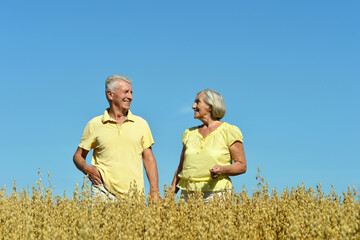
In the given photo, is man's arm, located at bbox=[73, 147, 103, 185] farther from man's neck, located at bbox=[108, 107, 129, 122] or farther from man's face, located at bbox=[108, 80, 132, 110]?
man's face, located at bbox=[108, 80, 132, 110]

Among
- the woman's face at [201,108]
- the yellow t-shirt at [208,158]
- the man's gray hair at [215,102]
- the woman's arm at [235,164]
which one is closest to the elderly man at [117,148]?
the yellow t-shirt at [208,158]

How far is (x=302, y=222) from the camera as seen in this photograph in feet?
11.9

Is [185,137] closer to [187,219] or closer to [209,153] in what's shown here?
[209,153]

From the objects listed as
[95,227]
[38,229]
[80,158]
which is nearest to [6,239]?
[38,229]

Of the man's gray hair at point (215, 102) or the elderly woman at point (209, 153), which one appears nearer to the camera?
the elderly woman at point (209, 153)

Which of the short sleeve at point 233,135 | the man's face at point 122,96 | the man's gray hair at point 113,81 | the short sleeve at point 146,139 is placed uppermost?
the man's gray hair at point 113,81

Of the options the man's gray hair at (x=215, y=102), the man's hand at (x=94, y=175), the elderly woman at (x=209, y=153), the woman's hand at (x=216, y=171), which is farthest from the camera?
the man's gray hair at (x=215, y=102)

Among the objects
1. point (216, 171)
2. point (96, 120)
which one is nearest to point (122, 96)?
point (96, 120)

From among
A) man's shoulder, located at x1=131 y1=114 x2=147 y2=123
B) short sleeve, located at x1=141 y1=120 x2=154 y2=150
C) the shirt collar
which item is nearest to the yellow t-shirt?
short sleeve, located at x1=141 y1=120 x2=154 y2=150

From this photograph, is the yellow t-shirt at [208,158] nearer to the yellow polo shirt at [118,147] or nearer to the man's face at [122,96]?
the yellow polo shirt at [118,147]

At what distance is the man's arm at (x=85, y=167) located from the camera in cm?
568

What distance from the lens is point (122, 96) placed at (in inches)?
234

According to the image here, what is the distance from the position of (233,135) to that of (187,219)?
6.53 ft

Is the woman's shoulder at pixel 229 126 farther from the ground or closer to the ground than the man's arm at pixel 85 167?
farther from the ground
